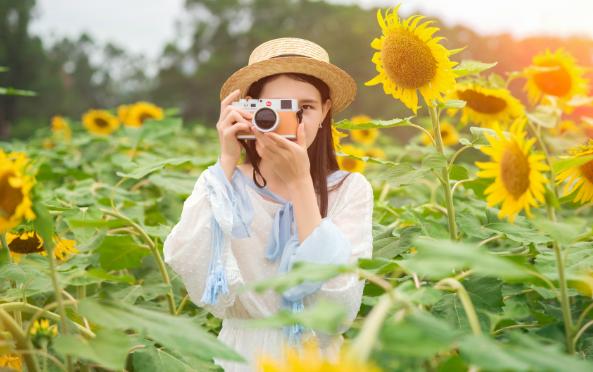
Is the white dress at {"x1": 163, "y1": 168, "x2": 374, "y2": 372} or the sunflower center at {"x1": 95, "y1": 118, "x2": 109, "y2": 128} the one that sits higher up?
the sunflower center at {"x1": 95, "y1": 118, "x2": 109, "y2": 128}

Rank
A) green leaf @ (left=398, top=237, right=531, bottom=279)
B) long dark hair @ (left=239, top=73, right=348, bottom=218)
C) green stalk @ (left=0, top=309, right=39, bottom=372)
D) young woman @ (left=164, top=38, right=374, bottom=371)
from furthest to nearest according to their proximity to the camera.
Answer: long dark hair @ (left=239, top=73, right=348, bottom=218) < young woman @ (left=164, top=38, right=374, bottom=371) < green stalk @ (left=0, top=309, right=39, bottom=372) < green leaf @ (left=398, top=237, right=531, bottom=279)

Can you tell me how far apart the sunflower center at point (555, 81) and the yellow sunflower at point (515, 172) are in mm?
1484

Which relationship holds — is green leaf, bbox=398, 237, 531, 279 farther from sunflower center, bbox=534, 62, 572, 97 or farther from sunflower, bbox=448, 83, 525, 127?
sunflower center, bbox=534, 62, 572, 97

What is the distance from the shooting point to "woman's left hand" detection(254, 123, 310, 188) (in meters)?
1.44

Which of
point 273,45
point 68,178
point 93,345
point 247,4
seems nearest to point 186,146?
point 68,178

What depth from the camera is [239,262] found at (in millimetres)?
1519

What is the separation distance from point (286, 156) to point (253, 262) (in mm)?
253

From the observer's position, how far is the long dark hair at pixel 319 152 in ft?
5.20

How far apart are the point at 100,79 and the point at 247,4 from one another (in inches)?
365

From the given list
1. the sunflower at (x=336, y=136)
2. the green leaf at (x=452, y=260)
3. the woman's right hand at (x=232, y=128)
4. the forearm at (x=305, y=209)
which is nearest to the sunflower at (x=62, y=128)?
the sunflower at (x=336, y=136)

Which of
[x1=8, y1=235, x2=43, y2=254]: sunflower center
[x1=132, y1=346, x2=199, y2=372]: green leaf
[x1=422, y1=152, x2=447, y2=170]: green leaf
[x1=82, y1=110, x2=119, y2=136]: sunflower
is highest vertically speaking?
[x1=82, y1=110, x2=119, y2=136]: sunflower

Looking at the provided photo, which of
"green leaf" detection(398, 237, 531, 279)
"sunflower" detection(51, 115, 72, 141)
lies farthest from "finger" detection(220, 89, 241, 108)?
"sunflower" detection(51, 115, 72, 141)

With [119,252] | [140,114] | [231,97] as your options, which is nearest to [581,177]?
[231,97]

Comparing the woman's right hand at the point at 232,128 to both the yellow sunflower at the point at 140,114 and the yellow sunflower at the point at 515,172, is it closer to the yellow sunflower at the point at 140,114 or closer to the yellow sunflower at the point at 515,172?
the yellow sunflower at the point at 515,172
